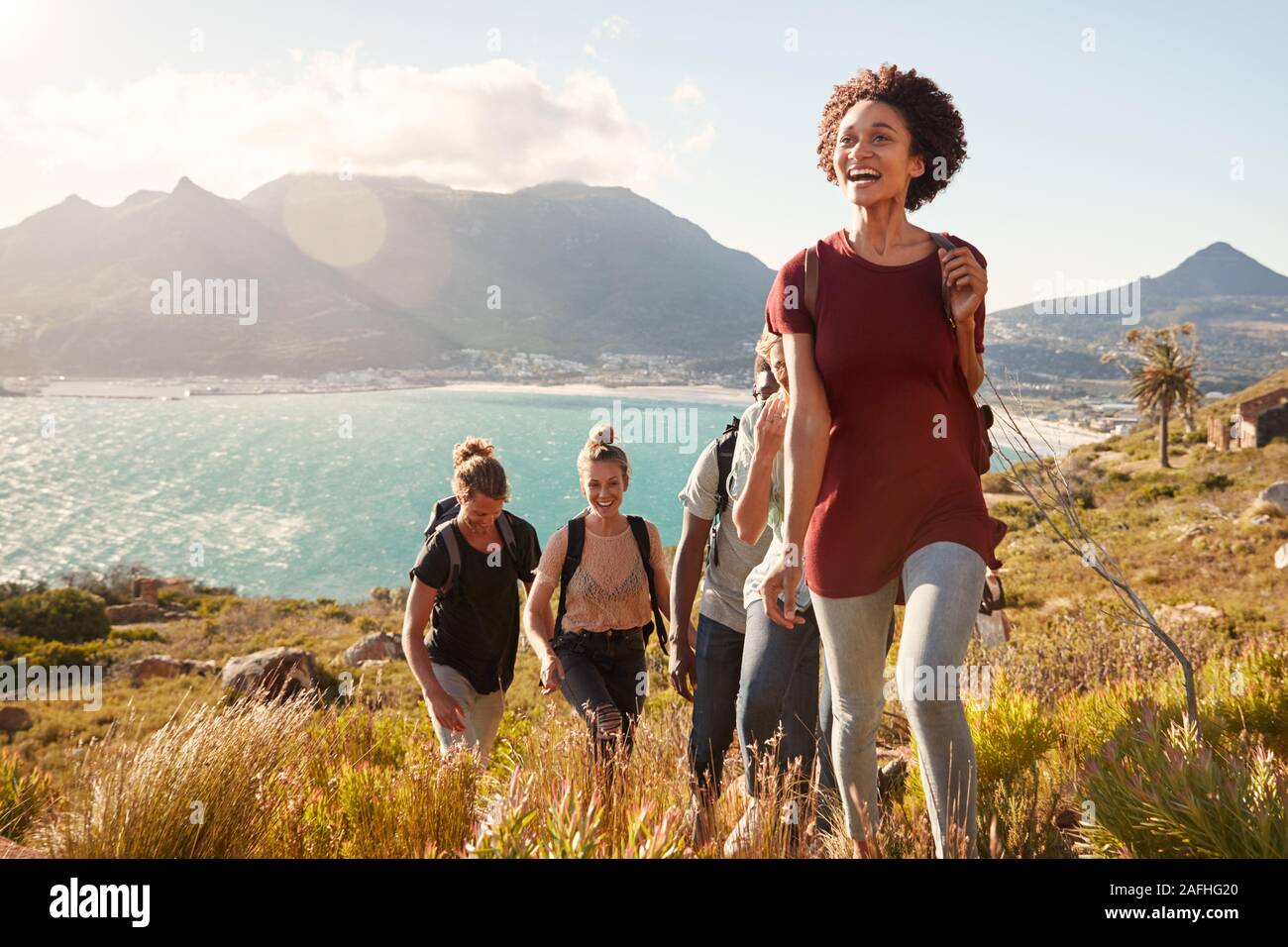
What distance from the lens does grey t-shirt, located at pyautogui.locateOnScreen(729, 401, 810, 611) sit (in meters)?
2.76

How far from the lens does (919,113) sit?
7.72 ft

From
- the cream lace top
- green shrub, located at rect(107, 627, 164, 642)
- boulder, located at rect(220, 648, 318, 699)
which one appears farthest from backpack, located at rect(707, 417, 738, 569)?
green shrub, located at rect(107, 627, 164, 642)

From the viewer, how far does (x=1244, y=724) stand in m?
3.46

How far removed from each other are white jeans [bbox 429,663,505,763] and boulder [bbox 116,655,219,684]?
72.9 feet

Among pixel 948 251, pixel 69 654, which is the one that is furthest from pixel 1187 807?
pixel 69 654

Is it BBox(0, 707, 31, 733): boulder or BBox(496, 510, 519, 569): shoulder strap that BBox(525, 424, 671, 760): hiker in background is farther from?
BBox(0, 707, 31, 733): boulder

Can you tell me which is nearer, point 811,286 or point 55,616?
point 811,286

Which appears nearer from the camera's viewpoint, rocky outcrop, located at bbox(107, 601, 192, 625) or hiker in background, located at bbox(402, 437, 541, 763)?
hiker in background, located at bbox(402, 437, 541, 763)

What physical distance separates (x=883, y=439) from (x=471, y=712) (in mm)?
2582

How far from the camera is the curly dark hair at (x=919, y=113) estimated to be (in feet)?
7.70

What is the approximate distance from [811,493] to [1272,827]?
1.40m

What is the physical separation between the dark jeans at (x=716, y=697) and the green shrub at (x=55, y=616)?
35152 millimetres

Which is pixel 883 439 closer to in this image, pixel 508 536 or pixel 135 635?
pixel 508 536

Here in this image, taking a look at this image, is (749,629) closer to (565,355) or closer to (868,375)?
(868,375)
